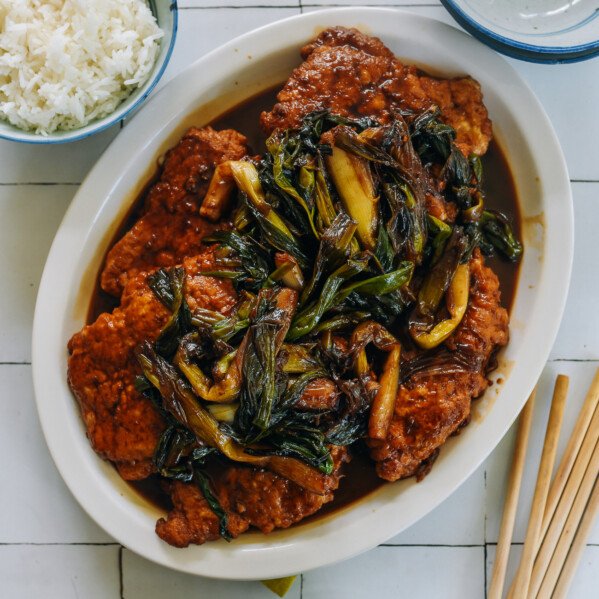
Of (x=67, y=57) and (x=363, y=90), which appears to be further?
(x=363, y=90)

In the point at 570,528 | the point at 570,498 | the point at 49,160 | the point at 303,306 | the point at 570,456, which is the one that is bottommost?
the point at 570,528

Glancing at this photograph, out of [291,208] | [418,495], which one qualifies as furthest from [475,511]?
[291,208]

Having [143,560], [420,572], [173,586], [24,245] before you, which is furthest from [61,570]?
[420,572]

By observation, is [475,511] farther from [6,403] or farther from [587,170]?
[6,403]

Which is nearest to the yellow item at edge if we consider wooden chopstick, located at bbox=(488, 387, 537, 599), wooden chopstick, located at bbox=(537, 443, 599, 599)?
wooden chopstick, located at bbox=(488, 387, 537, 599)

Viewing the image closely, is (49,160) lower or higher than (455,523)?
higher

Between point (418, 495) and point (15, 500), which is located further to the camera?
point (15, 500)

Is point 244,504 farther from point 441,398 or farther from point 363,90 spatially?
point 363,90
